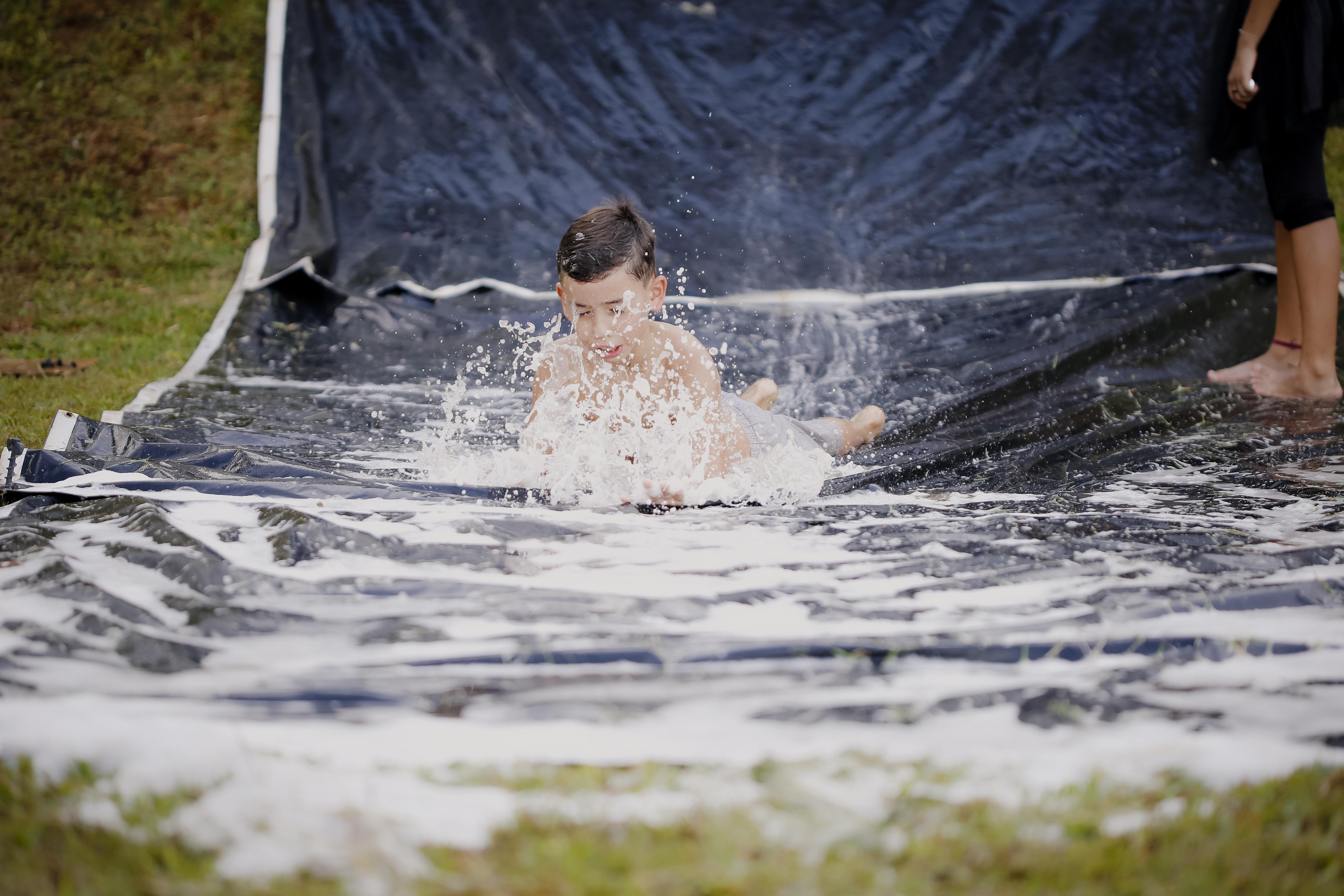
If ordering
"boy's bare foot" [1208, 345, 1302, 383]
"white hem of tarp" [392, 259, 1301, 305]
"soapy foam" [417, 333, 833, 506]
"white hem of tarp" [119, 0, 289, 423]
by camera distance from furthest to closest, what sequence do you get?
"white hem of tarp" [392, 259, 1301, 305]
"white hem of tarp" [119, 0, 289, 423]
"boy's bare foot" [1208, 345, 1302, 383]
"soapy foam" [417, 333, 833, 506]

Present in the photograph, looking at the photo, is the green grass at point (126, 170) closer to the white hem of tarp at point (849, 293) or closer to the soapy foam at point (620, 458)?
the white hem of tarp at point (849, 293)

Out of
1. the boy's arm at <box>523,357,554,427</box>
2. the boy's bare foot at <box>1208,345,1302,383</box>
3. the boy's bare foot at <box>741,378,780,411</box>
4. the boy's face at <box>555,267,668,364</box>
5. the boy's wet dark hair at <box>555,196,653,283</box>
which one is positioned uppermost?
the boy's wet dark hair at <box>555,196,653,283</box>

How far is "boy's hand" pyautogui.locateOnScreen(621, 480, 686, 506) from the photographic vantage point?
201cm

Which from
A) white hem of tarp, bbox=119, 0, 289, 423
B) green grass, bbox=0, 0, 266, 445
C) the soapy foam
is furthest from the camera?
green grass, bbox=0, 0, 266, 445

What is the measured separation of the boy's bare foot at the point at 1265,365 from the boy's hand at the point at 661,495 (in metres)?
2.14

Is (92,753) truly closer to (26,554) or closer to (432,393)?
(26,554)

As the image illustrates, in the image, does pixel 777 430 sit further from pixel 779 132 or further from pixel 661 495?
pixel 779 132

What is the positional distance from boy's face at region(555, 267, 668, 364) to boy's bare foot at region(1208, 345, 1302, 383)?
6.70 feet

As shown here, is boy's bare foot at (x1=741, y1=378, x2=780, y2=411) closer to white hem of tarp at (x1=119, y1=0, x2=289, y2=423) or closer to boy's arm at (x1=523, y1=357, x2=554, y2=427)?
boy's arm at (x1=523, y1=357, x2=554, y2=427)

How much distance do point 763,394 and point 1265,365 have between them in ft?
5.47

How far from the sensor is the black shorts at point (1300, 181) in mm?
2922

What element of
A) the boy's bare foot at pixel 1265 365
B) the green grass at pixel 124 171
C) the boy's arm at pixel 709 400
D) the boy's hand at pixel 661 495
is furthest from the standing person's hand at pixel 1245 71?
the green grass at pixel 124 171

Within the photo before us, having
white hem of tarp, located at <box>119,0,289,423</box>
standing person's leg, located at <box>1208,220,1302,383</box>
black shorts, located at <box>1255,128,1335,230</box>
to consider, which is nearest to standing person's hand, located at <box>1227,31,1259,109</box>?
black shorts, located at <box>1255,128,1335,230</box>

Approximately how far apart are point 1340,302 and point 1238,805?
3.57m
